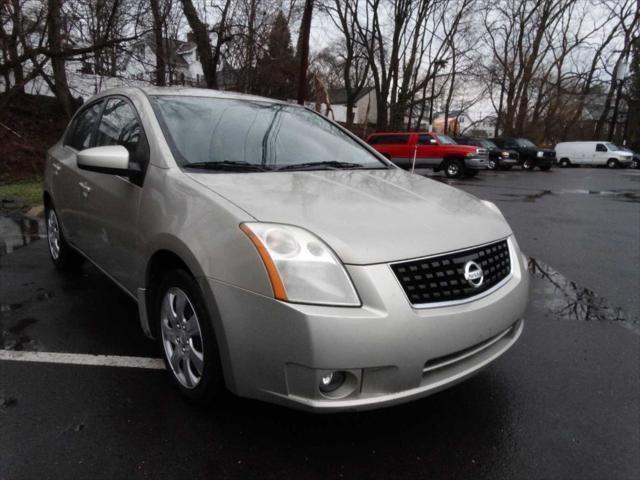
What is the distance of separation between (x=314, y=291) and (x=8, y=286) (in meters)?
3.46

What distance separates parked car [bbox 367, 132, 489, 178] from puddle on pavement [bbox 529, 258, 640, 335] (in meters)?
13.7

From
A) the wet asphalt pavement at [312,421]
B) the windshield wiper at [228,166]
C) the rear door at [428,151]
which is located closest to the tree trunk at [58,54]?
the wet asphalt pavement at [312,421]

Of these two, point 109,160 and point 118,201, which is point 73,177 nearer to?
point 118,201

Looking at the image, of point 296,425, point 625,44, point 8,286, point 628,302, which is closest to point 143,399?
point 296,425

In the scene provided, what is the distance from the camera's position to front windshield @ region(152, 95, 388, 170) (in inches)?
109

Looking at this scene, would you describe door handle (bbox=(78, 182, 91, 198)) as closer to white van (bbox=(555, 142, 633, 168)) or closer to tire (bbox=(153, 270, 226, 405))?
tire (bbox=(153, 270, 226, 405))

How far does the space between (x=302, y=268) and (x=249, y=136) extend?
4.68 ft

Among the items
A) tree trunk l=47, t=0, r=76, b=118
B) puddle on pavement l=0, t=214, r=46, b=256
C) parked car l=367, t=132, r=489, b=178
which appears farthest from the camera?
parked car l=367, t=132, r=489, b=178

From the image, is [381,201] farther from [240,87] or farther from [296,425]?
[240,87]

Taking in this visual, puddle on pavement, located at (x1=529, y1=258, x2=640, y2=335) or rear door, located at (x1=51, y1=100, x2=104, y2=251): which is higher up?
rear door, located at (x1=51, y1=100, x2=104, y2=251)

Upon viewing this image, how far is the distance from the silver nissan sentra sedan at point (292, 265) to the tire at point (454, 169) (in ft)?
53.4

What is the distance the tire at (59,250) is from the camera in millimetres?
4262

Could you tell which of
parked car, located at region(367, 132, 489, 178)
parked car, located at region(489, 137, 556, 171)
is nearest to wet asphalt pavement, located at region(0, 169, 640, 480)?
parked car, located at region(367, 132, 489, 178)

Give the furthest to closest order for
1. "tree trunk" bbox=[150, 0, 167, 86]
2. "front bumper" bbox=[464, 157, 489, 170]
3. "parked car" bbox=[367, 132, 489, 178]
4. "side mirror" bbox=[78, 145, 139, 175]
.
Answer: "parked car" bbox=[367, 132, 489, 178], "front bumper" bbox=[464, 157, 489, 170], "tree trunk" bbox=[150, 0, 167, 86], "side mirror" bbox=[78, 145, 139, 175]
